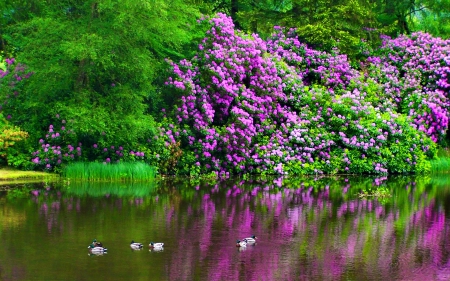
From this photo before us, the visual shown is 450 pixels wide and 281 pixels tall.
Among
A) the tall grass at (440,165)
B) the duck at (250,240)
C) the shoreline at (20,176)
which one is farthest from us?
the tall grass at (440,165)

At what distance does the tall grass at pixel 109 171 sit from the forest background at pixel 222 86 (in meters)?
0.36

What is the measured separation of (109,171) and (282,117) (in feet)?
25.5

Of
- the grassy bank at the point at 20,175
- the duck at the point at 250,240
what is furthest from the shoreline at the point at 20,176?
the duck at the point at 250,240

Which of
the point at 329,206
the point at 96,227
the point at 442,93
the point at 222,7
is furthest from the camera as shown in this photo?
the point at 222,7

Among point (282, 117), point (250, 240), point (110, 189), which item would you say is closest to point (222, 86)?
point (282, 117)

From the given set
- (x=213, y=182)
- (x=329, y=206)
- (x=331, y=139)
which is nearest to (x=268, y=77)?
(x=331, y=139)

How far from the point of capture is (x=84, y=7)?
2231 cm

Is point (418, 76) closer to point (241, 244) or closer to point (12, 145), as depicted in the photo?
point (12, 145)

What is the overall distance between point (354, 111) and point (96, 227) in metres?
14.5

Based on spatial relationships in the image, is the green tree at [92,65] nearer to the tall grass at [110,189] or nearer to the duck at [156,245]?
the tall grass at [110,189]

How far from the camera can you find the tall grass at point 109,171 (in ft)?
71.1

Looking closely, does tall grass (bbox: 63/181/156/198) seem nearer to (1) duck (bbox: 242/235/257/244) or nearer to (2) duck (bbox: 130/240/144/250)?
(1) duck (bbox: 242/235/257/244)

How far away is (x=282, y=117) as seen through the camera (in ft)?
89.0

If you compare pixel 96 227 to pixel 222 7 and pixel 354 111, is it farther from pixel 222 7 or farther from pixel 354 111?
pixel 222 7
